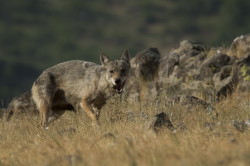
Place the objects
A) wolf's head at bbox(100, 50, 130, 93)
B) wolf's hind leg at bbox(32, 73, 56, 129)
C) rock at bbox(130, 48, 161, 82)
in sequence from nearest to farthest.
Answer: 1. wolf's head at bbox(100, 50, 130, 93)
2. wolf's hind leg at bbox(32, 73, 56, 129)
3. rock at bbox(130, 48, 161, 82)

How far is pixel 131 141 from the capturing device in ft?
38.5

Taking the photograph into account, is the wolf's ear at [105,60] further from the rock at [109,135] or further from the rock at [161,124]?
the rock at [109,135]

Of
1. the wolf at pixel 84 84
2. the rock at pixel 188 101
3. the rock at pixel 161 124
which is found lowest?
the rock at pixel 161 124

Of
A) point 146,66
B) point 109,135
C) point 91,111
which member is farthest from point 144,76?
point 109,135

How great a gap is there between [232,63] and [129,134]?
386 inches

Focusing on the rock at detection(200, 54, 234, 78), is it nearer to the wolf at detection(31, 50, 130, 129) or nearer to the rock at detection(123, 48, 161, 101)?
the rock at detection(123, 48, 161, 101)

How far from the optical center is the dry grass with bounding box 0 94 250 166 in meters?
10.7

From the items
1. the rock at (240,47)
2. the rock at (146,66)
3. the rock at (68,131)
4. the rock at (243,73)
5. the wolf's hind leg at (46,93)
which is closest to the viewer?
the rock at (68,131)

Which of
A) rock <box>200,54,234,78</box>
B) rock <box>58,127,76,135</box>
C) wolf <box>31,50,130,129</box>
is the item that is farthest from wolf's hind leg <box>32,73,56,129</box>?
rock <box>200,54,234,78</box>

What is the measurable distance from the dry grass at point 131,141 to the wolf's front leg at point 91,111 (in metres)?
0.20

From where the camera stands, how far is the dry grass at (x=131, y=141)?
10.7 m

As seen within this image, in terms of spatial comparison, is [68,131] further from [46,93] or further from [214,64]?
[214,64]

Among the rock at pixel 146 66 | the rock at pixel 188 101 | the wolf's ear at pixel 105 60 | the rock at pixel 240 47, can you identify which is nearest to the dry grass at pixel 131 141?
the rock at pixel 188 101

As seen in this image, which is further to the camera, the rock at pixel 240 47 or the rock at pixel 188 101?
the rock at pixel 240 47
